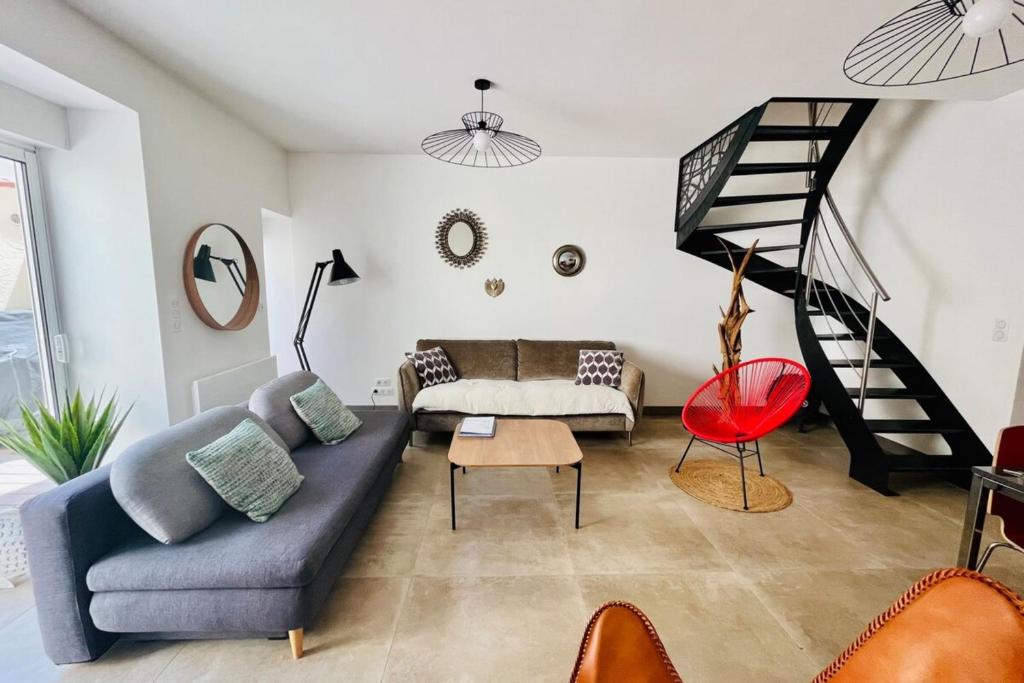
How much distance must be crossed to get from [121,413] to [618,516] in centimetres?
288

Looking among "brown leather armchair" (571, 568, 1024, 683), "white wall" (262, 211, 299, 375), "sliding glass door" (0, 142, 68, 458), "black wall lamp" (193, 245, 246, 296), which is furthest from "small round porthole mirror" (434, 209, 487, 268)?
"brown leather armchair" (571, 568, 1024, 683)

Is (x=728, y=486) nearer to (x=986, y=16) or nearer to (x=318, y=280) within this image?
(x=986, y=16)

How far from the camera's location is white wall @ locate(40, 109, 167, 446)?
6.78 feet

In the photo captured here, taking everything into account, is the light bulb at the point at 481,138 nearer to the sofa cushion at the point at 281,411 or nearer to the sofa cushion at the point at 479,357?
the sofa cushion at the point at 281,411

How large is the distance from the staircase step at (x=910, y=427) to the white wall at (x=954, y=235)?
0.52ft

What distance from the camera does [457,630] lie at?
1539mm

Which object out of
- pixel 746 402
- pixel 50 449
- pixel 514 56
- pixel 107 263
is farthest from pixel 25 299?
pixel 746 402

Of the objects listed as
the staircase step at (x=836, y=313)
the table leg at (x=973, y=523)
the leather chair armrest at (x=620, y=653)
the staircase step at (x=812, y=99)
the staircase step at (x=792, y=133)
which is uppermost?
the staircase step at (x=812, y=99)

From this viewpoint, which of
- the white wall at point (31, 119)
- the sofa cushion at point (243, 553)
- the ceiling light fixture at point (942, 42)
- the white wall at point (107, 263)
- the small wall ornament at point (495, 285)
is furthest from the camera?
the small wall ornament at point (495, 285)

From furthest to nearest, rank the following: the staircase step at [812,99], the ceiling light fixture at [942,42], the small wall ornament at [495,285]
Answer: the small wall ornament at [495,285] → the staircase step at [812,99] → the ceiling light fixture at [942,42]

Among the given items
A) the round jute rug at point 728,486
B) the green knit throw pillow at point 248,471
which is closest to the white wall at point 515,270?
the round jute rug at point 728,486

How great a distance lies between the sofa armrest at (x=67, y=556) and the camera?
1.28 meters

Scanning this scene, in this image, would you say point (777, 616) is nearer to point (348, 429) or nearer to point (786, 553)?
point (786, 553)

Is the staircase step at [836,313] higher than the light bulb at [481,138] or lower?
lower
